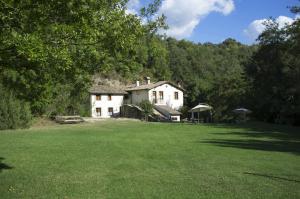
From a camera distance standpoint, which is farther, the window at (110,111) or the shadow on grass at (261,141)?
the window at (110,111)

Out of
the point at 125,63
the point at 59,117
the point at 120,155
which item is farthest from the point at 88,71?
the point at 59,117

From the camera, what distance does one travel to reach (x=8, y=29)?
9867mm

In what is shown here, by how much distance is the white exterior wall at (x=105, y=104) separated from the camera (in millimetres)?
68688

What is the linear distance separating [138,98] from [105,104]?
19.1 ft

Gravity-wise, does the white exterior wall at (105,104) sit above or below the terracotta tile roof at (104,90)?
below

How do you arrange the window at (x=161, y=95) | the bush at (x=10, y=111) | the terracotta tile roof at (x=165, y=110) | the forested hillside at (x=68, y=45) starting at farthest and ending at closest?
1. the window at (x=161, y=95)
2. the terracotta tile roof at (x=165, y=110)
3. the bush at (x=10, y=111)
4. the forested hillside at (x=68, y=45)

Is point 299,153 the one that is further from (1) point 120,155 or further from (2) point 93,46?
(2) point 93,46

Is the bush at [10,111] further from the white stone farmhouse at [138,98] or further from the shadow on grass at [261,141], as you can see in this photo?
the white stone farmhouse at [138,98]

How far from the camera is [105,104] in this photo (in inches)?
2766

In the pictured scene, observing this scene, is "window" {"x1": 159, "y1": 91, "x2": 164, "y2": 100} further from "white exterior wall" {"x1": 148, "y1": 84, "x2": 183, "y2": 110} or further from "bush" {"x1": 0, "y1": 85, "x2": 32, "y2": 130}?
"bush" {"x1": 0, "y1": 85, "x2": 32, "y2": 130}

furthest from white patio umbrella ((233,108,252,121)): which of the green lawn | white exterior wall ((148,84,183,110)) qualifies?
the green lawn

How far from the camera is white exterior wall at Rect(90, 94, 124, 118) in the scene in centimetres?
6869

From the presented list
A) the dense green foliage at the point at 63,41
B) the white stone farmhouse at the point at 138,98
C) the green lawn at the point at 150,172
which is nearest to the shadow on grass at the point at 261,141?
the green lawn at the point at 150,172

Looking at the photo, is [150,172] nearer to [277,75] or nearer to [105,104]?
[277,75]
